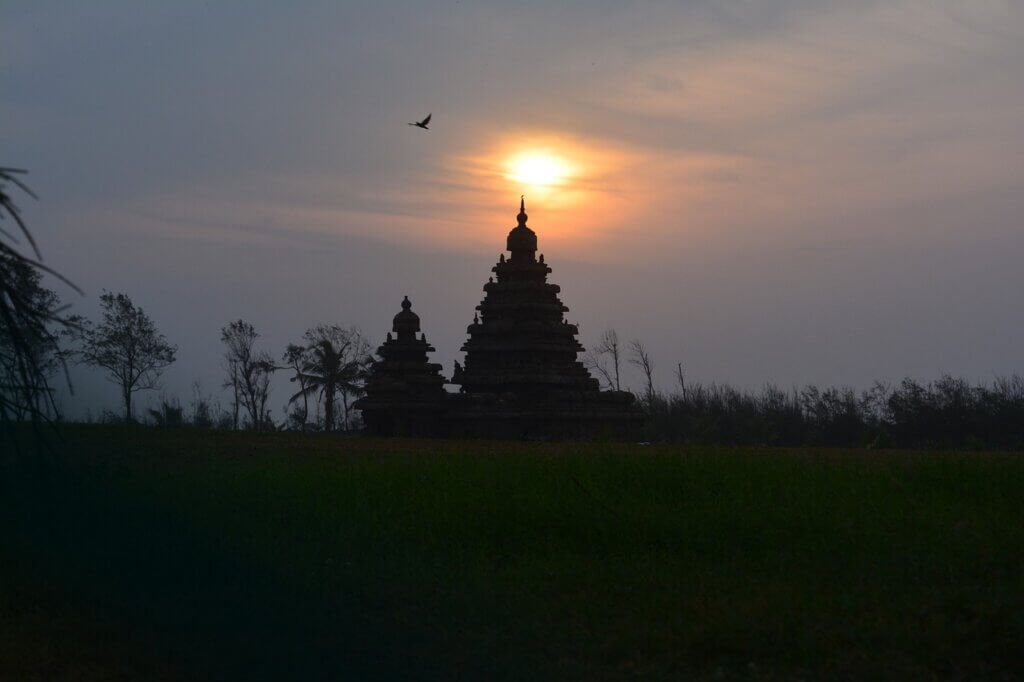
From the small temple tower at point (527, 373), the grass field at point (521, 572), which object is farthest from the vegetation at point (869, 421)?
the grass field at point (521, 572)

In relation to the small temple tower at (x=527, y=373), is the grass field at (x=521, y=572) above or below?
below

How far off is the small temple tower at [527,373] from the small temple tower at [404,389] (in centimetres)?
109

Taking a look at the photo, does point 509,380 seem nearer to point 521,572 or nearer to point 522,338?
point 522,338

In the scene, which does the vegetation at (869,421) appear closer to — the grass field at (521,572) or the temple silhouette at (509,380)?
the temple silhouette at (509,380)

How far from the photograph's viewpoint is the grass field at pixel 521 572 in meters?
8.56

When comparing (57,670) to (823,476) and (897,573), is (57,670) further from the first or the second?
(823,476)

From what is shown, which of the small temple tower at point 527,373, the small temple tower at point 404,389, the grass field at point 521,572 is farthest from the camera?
the small temple tower at point 404,389

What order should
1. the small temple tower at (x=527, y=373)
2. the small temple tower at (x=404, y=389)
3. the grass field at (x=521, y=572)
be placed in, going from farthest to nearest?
the small temple tower at (x=404, y=389), the small temple tower at (x=527, y=373), the grass field at (x=521, y=572)

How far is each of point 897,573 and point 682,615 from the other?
2338mm

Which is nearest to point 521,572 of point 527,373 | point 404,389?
point 527,373

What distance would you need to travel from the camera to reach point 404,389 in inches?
1494

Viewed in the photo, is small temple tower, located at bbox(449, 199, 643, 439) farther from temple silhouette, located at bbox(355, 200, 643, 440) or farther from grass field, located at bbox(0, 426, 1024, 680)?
grass field, located at bbox(0, 426, 1024, 680)

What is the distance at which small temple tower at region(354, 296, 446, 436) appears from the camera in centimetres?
3734

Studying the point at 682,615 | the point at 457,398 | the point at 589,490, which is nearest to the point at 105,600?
the point at 682,615
